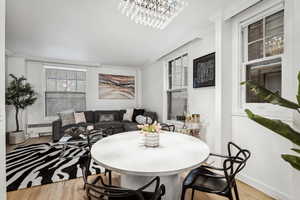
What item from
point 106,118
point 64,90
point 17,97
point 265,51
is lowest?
point 106,118

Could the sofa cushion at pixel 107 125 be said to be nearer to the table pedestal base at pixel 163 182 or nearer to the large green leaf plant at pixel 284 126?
the table pedestal base at pixel 163 182

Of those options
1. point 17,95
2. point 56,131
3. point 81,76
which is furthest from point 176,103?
point 17,95

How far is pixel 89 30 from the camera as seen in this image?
→ 9.58 ft

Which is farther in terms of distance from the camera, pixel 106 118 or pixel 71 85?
pixel 71 85

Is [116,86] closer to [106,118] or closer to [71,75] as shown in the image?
[106,118]

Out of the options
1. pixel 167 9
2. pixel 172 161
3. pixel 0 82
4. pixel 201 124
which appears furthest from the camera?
pixel 201 124

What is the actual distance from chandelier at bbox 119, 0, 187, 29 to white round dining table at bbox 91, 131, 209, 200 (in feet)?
5.60

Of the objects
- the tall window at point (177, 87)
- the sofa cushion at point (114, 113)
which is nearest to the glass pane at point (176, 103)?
the tall window at point (177, 87)

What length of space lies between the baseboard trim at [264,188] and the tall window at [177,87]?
1799 mm

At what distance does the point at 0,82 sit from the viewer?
1.07m

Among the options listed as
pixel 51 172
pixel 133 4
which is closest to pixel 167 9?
pixel 133 4

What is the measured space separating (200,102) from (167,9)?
1.86 metres

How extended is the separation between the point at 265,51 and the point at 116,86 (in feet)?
15.8

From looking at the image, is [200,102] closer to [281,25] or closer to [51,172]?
[281,25]
